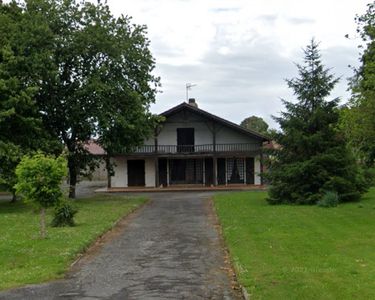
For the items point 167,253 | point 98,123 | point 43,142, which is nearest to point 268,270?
point 167,253

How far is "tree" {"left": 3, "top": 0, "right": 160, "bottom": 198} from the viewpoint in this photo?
29531 millimetres

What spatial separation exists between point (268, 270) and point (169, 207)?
1702cm

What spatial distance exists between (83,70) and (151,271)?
72.4ft

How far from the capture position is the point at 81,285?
9.59 m

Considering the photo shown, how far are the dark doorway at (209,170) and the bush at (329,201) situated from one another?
2300 cm

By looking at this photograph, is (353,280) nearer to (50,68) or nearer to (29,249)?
(29,249)

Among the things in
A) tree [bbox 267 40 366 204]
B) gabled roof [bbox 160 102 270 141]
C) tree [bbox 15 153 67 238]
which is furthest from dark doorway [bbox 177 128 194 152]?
tree [bbox 15 153 67 238]

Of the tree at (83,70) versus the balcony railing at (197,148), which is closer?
the tree at (83,70)

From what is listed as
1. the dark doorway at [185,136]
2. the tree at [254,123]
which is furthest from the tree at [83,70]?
the tree at [254,123]

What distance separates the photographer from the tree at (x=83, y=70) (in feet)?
96.9

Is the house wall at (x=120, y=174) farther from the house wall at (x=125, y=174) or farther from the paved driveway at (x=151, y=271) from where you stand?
the paved driveway at (x=151, y=271)

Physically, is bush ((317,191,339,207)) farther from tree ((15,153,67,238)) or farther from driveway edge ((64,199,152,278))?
tree ((15,153,67,238))

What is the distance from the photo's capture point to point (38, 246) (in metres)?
13.8

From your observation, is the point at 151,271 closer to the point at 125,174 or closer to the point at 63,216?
the point at 63,216
